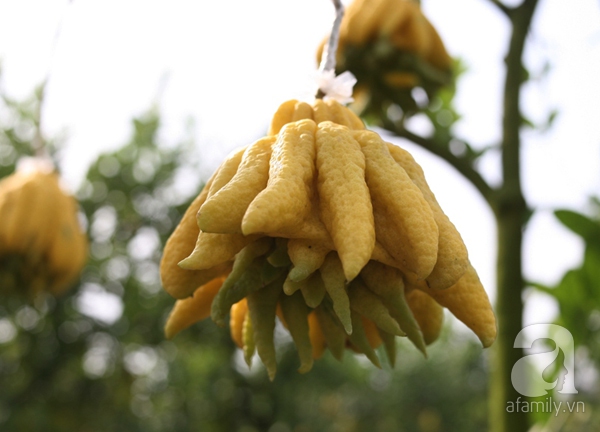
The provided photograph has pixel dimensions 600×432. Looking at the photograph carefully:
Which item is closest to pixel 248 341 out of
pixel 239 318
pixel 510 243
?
pixel 239 318

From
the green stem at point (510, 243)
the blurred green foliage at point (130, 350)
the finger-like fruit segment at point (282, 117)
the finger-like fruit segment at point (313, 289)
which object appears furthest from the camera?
the blurred green foliage at point (130, 350)

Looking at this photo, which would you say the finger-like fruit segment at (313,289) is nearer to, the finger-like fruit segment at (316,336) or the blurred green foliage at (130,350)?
the finger-like fruit segment at (316,336)

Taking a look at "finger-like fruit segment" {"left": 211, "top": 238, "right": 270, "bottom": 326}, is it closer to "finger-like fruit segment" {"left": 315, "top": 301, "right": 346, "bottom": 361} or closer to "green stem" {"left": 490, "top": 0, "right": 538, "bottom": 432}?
"finger-like fruit segment" {"left": 315, "top": 301, "right": 346, "bottom": 361}

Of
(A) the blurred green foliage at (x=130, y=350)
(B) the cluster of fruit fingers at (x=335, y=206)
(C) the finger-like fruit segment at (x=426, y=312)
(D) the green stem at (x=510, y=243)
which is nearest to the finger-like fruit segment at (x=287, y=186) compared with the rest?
(B) the cluster of fruit fingers at (x=335, y=206)

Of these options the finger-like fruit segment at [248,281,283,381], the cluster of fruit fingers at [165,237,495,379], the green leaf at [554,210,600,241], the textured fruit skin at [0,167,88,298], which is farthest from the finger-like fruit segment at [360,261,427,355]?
the textured fruit skin at [0,167,88,298]

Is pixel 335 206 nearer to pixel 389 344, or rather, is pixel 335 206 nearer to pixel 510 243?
pixel 389 344

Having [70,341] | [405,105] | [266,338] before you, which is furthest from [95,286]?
[266,338]

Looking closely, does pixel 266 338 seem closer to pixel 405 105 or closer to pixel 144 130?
pixel 405 105
